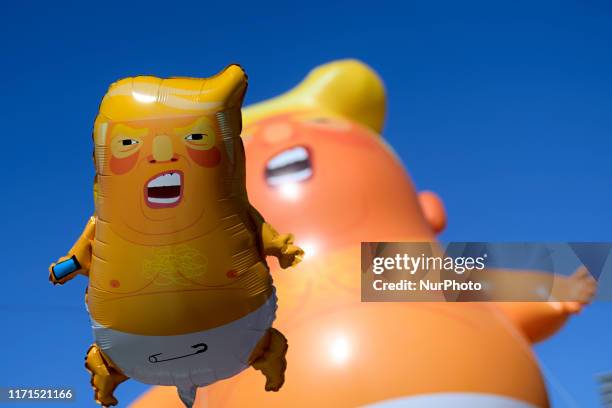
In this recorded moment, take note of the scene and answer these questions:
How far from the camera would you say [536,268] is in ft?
23.1

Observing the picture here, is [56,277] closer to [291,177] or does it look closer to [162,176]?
[162,176]

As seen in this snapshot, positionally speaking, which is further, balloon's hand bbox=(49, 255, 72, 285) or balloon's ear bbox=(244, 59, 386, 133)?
balloon's ear bbox=(244, 59, 386, 133)

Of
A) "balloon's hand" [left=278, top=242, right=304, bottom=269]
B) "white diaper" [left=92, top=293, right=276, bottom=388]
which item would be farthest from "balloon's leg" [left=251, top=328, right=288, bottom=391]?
"balloon's hand" [left=278, top=242, right=304, bottom=269]

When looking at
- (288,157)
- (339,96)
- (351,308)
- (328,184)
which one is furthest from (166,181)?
(339,96)

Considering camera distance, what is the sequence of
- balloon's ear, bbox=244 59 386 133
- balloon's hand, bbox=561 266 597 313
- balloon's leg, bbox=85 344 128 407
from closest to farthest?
1. balloon's leg, bbox=85 344 128 407
2. balloon's hand, bbox=561 266 597 313
3. balloon's ear, bbox=244 59 386 133

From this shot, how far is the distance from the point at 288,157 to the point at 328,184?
1.35 feet

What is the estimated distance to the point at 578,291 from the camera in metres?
7.25

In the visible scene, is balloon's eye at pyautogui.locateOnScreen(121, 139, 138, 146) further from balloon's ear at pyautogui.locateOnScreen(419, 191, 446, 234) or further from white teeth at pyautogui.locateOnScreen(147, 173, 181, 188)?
balloon's ear at pyautogui.locateOnScreen(419, 191, 446, 234)

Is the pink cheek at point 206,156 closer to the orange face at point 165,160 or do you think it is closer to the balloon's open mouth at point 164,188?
the orange face at point 165,160

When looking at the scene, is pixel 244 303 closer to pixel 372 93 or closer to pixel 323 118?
pixel 323 118

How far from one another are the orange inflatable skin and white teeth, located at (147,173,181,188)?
2051mm

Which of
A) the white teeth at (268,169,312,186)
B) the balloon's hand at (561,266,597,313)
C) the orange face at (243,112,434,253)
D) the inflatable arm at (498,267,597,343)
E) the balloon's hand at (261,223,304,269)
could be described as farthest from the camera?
the inflatable arm at (498,267,597,343)

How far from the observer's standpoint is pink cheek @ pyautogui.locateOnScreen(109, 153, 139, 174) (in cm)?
389

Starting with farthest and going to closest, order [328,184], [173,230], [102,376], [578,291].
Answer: [578,291] < [328,184] < [102,376] < [173,230]
